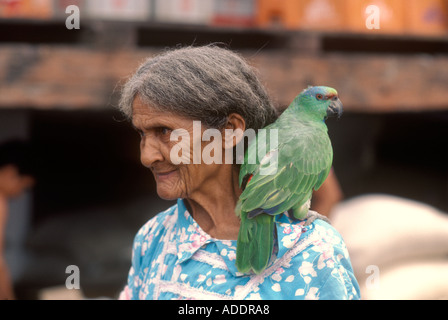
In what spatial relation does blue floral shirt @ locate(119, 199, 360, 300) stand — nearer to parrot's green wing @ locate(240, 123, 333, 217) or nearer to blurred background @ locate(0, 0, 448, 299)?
parrot's green wing @ locate(240, 123, 333, 217)

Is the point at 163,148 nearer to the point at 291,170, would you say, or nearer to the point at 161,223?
the point at 291,170

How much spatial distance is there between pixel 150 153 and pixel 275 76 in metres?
1.36

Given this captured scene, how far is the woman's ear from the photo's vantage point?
85cm

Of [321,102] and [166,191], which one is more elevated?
[321,102]

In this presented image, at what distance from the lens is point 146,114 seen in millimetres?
854

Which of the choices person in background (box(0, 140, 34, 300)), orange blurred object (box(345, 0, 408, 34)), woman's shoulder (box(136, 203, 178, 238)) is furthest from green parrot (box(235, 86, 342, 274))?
person in background (box(0, 140, 34, 300))

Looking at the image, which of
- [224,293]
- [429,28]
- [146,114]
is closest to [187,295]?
[224,293]

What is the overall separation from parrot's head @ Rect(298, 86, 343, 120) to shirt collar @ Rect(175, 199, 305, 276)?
0.19 metres

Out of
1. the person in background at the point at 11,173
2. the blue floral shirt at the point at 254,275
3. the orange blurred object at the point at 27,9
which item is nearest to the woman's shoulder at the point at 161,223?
the blue floral shirt at the point at 254,275

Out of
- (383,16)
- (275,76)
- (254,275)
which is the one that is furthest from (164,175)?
(383,16)

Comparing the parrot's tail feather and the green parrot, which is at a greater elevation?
the green parrot

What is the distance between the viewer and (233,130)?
2.79 ft
